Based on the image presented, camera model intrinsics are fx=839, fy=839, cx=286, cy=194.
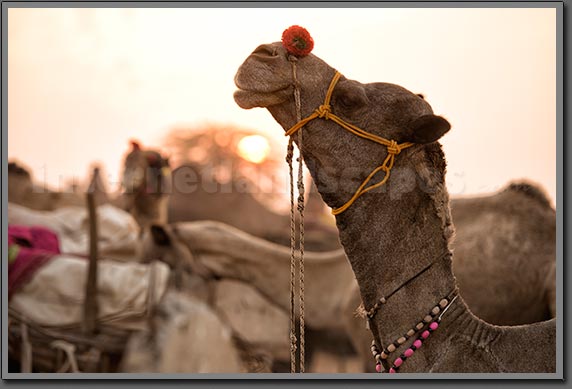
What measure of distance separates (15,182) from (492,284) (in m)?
6.58

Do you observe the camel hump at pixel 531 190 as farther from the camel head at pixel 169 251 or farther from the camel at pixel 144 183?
the camel at pixel 144 183

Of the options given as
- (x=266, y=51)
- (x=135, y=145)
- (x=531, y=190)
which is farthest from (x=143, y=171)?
(x=266, y=51)

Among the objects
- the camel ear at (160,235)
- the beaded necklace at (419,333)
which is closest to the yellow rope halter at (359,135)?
the beaded necklace at (419,333)

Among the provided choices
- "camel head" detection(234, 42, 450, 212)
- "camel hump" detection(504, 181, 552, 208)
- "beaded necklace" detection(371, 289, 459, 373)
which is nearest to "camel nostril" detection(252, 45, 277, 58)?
"camel head" detection(234, 42, 450, 212)

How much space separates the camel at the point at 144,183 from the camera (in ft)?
28.6

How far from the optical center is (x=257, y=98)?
2885 millimetres

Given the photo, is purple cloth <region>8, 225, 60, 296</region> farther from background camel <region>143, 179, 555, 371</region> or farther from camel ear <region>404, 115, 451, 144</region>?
camel ear <region>404, 115, 451, 144</region>

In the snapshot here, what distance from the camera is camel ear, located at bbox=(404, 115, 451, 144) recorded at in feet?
9.41

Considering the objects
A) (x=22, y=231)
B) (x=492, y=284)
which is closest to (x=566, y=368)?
(x=492, y=284)

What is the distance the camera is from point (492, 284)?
512cm

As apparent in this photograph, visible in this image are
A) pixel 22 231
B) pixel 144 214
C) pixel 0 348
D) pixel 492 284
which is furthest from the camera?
pixel 144 214

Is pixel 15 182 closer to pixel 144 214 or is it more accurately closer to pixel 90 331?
pixel 144 214

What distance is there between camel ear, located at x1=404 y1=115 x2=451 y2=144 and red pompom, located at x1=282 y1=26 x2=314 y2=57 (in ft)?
1.50

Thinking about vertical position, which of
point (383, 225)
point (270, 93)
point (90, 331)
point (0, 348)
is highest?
point (270, 93)
